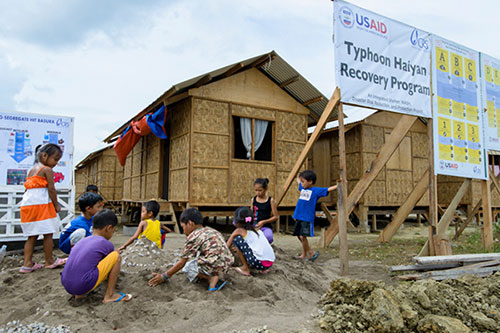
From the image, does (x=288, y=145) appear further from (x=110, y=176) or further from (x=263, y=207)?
(x=110, y=176)

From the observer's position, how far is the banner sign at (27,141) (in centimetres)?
671

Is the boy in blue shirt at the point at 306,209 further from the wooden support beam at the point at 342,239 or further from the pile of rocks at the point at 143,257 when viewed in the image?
the pile of rocks at the point at 143,257

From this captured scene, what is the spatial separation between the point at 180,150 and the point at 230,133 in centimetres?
140

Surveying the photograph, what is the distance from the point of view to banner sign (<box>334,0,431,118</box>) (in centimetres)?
513

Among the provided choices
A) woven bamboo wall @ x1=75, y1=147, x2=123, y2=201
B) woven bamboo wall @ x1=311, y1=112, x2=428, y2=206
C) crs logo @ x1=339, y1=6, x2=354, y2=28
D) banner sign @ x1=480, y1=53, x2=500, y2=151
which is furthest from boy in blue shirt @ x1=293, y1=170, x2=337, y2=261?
woven bamboo wall @ x1=75, y1=147, x2=123, y2=201

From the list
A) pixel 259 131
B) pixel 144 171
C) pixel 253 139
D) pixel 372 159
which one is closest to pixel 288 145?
pixel 259 131

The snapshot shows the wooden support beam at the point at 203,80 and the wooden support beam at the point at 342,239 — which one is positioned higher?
the wooden support beam at the point at 203,80

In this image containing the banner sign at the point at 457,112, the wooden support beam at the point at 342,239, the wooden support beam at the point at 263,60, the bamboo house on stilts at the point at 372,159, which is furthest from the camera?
the bamboo house on stilts at the point at 372,159

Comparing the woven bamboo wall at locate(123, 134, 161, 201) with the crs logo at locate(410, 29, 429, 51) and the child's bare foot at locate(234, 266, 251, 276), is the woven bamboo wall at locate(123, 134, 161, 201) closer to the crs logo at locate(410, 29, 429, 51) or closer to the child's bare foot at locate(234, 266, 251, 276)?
the child's bare foot at locate(234, 266, 251, 276)

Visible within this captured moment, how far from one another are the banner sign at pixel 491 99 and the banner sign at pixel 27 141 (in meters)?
7.79

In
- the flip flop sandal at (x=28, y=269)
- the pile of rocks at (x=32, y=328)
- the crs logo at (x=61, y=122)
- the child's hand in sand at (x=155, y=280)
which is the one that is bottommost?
the pile of rocks at (x=32, y=328)

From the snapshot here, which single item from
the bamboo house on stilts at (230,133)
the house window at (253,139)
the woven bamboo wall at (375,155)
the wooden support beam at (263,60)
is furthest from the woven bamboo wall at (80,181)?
the wooden support beam at (263,60)

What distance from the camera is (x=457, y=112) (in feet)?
21.7

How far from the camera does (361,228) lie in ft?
39.7
